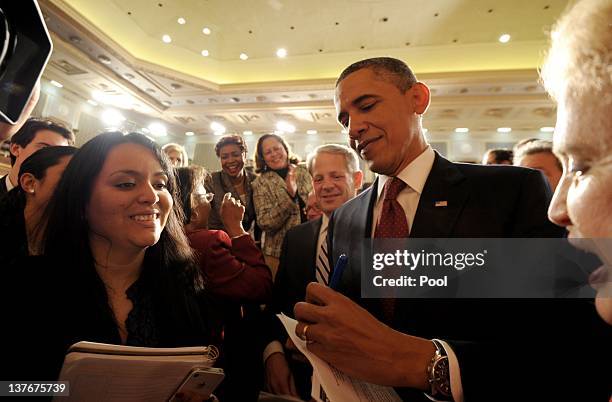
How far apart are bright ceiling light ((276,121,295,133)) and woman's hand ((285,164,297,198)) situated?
7.06 m

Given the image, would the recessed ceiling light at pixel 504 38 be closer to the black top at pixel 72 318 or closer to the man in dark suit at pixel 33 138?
the man in dark suit at pixel 33 138

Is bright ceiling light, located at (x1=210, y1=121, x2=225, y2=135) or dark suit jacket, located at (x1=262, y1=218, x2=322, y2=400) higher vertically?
bright ceiling light, located at (x1=210, y1=121, x2=225, y2=135)

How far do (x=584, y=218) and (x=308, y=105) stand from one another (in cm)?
854

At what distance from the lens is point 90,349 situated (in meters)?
0.73

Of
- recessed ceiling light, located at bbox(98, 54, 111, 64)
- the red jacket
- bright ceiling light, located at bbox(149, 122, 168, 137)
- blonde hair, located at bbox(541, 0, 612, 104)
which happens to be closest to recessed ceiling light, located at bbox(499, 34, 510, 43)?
the red jacket

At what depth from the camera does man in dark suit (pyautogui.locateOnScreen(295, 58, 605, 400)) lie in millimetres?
702

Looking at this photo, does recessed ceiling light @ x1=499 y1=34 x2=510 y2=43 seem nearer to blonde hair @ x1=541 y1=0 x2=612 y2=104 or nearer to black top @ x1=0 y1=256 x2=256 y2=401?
blonde hair @ x1=541 y1=0 x2=612 y2=104

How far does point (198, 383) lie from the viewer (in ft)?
2.71

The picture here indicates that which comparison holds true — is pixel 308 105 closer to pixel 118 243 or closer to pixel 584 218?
pixel 118 243

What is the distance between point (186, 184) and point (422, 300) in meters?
1.35

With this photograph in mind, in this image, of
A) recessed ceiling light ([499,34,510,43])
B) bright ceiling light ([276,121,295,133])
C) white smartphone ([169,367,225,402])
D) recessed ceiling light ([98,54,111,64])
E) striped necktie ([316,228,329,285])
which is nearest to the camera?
white smartphone ([169,367,225,402])

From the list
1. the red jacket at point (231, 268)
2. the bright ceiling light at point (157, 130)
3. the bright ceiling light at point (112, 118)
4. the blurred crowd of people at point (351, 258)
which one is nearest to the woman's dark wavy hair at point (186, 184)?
the blurred crowd of people at point (351, 258)

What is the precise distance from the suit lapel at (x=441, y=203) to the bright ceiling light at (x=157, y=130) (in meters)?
11.4

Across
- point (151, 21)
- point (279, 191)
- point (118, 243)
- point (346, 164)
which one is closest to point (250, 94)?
point (151, 21)
